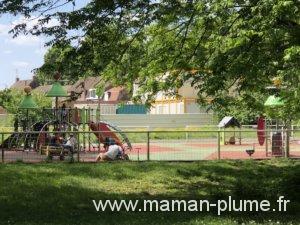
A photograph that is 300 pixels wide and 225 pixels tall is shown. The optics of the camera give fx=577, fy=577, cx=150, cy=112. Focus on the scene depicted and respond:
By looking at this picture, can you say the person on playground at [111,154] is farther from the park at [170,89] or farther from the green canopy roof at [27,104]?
the green canopy roof at [27,104]

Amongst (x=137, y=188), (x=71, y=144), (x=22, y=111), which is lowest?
(x=137, y=188)

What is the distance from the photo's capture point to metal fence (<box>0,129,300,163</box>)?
20.1m

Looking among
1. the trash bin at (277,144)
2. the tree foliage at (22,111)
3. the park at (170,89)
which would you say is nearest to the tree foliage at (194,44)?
the park at (170,89)

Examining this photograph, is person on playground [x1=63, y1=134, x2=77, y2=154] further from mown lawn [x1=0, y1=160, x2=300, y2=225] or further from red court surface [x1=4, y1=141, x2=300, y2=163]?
mown lawn [x1=0, y1=160, x2=300, y2=225]

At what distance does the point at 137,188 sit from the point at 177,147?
1108cm

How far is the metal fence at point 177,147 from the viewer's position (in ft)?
66.0

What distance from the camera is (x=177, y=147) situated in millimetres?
24328

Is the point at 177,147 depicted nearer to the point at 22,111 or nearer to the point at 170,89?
the point at 170,89

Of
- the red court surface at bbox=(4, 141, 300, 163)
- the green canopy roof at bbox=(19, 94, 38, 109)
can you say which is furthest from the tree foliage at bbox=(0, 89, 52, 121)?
the red court surface at bbox=(4, 141, 300, 163)

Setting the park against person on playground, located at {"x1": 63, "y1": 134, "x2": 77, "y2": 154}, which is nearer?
the park

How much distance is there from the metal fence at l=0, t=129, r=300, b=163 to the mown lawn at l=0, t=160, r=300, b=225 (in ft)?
6.34

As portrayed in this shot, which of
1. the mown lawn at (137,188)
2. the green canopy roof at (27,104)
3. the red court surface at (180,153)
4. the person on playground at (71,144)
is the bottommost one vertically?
the mown lawn at (137,188)

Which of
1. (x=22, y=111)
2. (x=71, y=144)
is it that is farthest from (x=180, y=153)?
(x=22, y=111)

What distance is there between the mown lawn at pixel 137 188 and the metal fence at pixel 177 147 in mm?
1932
